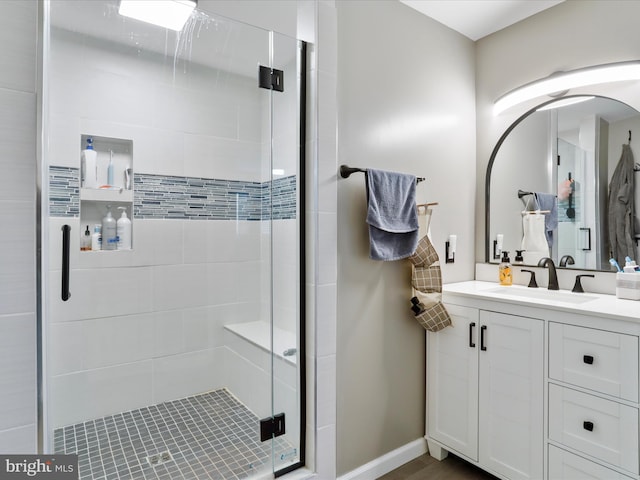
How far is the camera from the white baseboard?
1.68 meters

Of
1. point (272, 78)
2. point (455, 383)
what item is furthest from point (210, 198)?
point (455, 383)

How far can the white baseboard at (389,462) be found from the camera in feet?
5.51

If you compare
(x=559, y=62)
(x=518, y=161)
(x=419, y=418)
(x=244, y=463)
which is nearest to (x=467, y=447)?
(x=419, y=418)

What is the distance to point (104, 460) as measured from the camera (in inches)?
57.6

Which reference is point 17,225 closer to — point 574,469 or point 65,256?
point 65,256

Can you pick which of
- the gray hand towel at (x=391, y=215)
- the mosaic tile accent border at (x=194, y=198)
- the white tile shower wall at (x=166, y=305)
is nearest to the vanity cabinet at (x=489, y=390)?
the gray hand towel at (x=391, y=215)

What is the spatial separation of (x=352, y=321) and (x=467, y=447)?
32.6 inches

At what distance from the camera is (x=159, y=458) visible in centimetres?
153

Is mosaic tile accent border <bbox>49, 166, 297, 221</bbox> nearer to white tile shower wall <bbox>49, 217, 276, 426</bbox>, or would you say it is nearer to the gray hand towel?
white tile shower wall <bbox>49, 217, 276, 426</bbox>

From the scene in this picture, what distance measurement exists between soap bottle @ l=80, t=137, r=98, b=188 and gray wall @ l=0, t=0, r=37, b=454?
0.52m

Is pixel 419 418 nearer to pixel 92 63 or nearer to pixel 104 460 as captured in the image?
pixel 104 460

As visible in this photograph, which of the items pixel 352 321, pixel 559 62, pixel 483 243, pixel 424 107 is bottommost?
pixel 352 321

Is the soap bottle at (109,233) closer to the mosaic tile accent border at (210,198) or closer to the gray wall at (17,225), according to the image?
the mosaic tile accent border at (210,198)

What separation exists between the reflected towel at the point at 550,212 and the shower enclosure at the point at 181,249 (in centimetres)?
140
